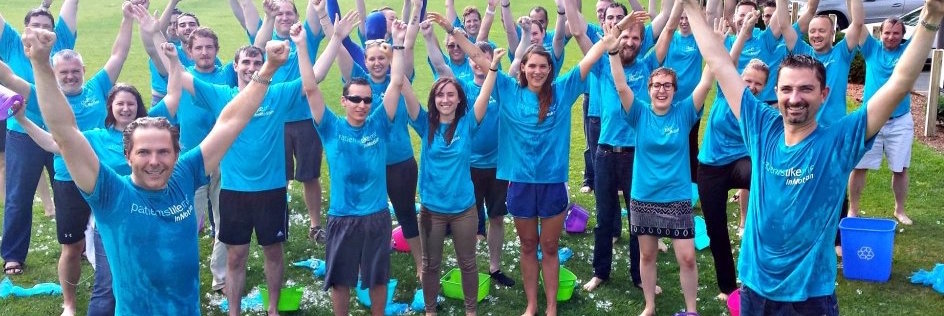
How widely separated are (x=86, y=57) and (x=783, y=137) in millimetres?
17995

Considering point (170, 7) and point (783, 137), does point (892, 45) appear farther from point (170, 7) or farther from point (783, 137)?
point (170, 7)

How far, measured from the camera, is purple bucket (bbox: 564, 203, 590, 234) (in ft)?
26.5

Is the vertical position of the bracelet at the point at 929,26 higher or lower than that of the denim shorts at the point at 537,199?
higher

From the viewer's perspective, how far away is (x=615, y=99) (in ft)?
22.3

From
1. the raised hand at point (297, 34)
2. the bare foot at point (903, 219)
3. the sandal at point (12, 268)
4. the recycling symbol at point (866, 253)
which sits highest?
the raised hand at point (297, 34)

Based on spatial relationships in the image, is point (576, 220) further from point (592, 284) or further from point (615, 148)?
point (615, 148)

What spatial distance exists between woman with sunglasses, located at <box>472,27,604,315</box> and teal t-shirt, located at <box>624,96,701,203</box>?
19.3 inches

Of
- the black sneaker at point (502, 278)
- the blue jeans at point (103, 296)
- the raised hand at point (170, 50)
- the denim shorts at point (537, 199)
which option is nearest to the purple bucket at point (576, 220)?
the black sneaker at point (502, 278)

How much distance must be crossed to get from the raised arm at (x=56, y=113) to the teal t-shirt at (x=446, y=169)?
2643 millimetres

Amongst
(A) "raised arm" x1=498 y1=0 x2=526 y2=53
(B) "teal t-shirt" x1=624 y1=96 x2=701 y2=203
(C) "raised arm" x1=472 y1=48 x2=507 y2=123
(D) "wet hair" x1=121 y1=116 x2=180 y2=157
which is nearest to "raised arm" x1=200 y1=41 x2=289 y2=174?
(D) "wet hair" x1=121 y1=116 x2=180 y2=157

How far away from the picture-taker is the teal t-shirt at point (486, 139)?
677cm

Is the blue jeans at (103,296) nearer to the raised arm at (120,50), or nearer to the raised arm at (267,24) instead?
the raised arm at (120,50)

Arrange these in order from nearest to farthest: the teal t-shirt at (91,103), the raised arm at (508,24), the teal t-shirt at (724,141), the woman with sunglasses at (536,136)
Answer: the woman with sunglasses at (536,136), the teal t-shirt at (91,103), the teal t-shirt at (724,141), the raised arm at (508,24)

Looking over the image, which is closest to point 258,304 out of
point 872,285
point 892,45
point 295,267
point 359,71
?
point 295,267
